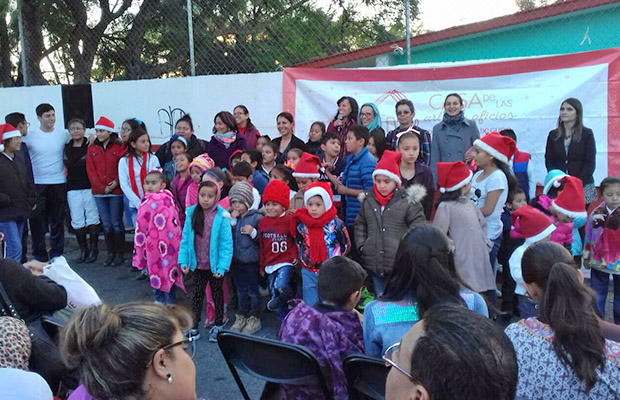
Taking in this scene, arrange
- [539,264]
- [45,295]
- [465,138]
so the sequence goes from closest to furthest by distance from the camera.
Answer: [539,264], [45,295], [465,138]

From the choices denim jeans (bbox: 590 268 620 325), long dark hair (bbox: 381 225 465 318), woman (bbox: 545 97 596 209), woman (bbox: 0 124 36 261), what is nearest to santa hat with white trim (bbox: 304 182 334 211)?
long dark hair (bbox: 381 225 465 318)

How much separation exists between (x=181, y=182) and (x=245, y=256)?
4.88 ft

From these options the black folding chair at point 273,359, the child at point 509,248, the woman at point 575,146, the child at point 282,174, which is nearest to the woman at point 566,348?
the black folding chair at point 273,359

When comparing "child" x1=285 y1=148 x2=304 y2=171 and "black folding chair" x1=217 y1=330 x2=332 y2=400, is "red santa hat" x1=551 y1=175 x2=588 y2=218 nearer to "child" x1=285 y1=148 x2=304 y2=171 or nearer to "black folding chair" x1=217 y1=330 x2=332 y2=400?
"child" x1=285 y1=148 x2=304 y2=171

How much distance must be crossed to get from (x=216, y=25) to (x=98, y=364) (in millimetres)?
7331

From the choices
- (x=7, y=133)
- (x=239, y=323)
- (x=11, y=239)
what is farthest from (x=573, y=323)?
(x=7, y=133)

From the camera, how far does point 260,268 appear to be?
4750 mm

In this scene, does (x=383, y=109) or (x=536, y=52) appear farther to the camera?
(x=536, y=52)

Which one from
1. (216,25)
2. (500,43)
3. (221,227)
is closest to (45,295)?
(221,227)

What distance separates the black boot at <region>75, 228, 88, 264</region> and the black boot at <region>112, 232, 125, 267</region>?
516 millimetres

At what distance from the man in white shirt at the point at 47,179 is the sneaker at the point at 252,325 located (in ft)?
11.9

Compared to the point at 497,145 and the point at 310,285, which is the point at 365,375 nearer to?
the point at 310,285

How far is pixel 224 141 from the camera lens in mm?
6289

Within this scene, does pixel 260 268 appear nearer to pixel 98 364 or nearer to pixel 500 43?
pixel 98 364
